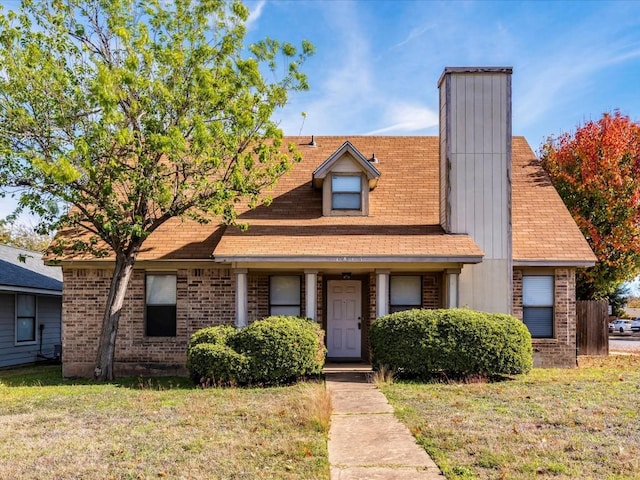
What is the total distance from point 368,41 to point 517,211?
665 cm

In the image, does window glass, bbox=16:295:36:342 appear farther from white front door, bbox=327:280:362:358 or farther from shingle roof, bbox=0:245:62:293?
white front door, bbox=327:280:362:358

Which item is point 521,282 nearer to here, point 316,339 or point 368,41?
point 316,339

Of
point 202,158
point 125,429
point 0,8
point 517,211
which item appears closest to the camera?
point 125,429

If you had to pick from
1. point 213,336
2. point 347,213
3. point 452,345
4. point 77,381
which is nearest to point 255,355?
point 213,336

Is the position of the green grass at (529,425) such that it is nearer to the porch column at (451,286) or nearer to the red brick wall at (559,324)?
the red brick wall at (559,324)

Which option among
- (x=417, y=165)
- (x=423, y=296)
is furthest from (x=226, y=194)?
(x=417, y=165)

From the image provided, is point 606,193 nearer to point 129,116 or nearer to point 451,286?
point 451,286

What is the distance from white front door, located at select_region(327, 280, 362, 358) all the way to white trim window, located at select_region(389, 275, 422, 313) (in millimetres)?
1036

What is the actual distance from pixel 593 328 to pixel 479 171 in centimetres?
635

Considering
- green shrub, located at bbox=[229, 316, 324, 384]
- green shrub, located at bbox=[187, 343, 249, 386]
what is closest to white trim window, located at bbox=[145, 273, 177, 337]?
green shrub, located at bbox=[187, 343, 249, 386]

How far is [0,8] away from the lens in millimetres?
12188

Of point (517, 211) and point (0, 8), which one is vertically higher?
A: point (0, 8)

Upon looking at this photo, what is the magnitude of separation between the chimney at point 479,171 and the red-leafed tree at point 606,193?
25.5 feet

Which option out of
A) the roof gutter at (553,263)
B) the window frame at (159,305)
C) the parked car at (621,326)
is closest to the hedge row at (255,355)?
the window frame at (159,305)
